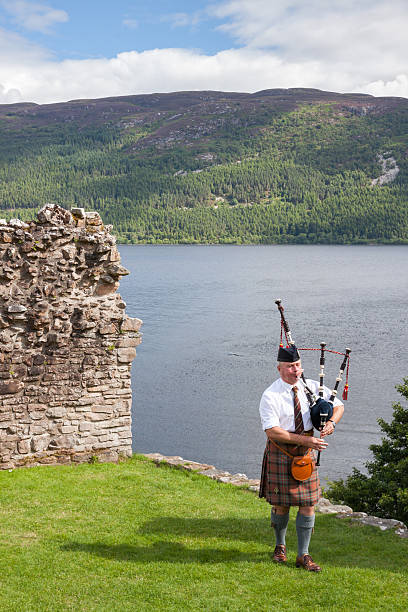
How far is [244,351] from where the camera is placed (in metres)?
43.6

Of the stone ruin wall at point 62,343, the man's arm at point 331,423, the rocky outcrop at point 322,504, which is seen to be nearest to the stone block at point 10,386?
the stone ruin wall at point 62,343

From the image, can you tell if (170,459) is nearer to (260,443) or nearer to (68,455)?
(68,455)

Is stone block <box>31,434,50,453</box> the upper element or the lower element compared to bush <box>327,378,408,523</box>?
upper

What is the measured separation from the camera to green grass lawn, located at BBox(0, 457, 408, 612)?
6.87 m

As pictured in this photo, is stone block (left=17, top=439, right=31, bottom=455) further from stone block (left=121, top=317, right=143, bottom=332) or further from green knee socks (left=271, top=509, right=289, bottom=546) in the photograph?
green knee socks (left=271, top=509, right=289, bottom=546)

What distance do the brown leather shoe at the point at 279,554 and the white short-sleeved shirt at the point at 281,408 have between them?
5.69 ft

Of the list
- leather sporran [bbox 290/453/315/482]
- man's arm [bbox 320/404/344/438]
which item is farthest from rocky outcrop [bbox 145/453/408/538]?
man's arm [bbox 320/404/344/438]

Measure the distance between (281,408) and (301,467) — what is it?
79cm

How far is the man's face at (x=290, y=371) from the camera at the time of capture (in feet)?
24.0

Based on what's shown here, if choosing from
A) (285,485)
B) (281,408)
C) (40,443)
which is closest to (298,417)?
(281,408)

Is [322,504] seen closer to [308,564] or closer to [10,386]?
[308,564]

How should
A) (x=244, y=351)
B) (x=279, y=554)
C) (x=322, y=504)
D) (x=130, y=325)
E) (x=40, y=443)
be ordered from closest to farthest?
(x=279, y=554) → (x=322, y=504) → (x=40, y=443) → (x=130, y=325) → (x=244, y=351)

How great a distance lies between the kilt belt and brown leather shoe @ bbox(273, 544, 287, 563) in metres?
0.76

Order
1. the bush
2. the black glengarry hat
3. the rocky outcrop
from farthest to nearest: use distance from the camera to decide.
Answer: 1. the bush
2. the rocky outcrop
3. the black glengarry hat
